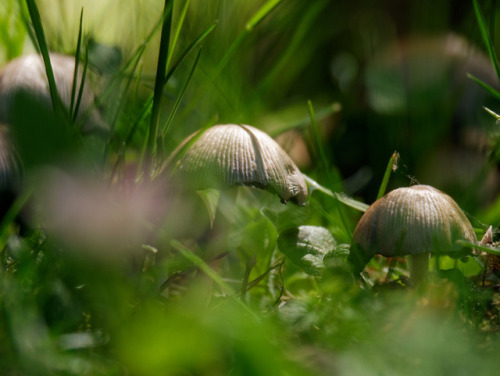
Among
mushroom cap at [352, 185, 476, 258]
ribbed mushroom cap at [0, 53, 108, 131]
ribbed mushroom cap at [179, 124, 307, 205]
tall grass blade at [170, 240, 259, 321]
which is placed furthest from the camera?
ribbed mushroom cap at [0, 53, 108, 131]

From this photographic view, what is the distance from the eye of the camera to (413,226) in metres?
0.97

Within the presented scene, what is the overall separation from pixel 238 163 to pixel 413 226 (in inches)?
13.5

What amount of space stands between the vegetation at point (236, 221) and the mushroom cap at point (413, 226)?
0.05 meters

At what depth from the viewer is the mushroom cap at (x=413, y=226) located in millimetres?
961

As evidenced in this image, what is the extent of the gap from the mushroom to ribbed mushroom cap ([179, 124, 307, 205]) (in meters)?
0.19

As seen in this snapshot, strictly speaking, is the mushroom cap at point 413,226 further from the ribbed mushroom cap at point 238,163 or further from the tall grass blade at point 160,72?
the tall grass blade at point 160,72

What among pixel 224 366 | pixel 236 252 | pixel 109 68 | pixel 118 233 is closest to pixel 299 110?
pixel 109 68

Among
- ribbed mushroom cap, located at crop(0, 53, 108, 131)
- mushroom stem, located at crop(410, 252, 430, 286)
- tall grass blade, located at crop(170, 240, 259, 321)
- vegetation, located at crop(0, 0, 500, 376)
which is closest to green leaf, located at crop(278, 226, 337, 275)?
vegetation, located at crop(0, 0, 500, 376)

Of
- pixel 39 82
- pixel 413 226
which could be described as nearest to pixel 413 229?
pixel 413 226

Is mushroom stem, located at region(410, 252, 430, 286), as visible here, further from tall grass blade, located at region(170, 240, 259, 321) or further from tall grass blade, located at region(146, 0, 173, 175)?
tall grass blade, located at region(146, 0, 173, 175)

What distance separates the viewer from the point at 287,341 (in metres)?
0.77

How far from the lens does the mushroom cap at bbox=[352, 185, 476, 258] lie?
961 millimetres

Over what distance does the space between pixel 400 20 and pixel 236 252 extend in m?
1.74

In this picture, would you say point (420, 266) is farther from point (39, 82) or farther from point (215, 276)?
point (39, 82)
